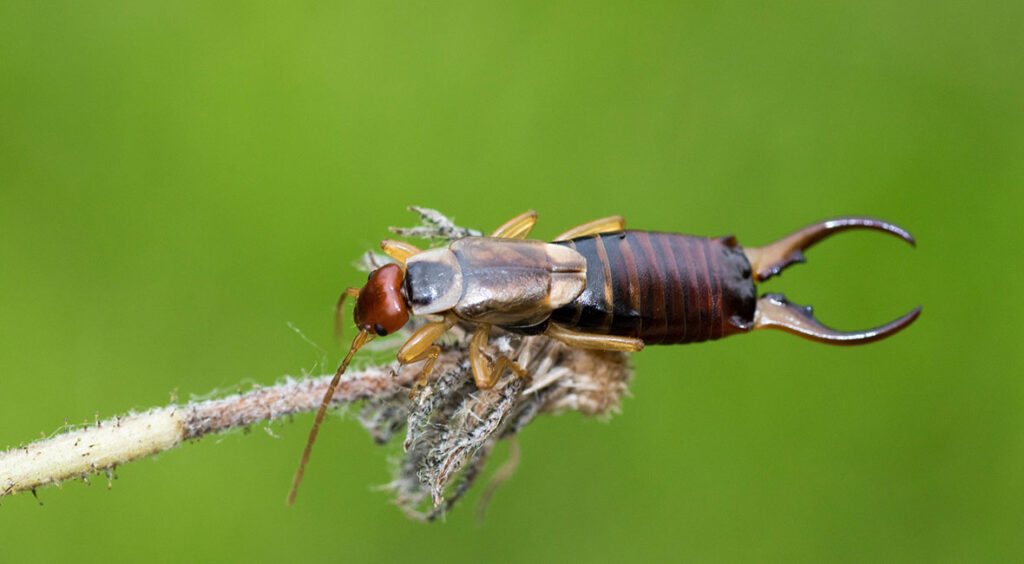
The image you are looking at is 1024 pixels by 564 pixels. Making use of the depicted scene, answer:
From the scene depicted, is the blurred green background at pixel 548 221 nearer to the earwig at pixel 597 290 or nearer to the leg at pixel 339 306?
the leg at pixel 339 306

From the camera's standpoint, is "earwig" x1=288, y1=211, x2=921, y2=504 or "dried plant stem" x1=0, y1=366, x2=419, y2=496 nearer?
"dried plant stem" x1=0, y1=366, x2=419, y2=496

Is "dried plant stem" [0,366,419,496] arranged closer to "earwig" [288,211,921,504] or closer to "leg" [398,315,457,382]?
"leg" [398,315,457,382]

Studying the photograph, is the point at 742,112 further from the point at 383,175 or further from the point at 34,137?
the point at 34,137

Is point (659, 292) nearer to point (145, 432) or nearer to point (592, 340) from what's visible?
point (592, 340)

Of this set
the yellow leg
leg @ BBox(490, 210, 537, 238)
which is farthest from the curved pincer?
the yellow leg

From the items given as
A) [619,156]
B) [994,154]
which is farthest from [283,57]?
[994,154]

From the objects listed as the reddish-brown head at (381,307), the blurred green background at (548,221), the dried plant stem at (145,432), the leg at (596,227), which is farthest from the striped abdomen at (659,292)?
the blurred green background at (548,221)
